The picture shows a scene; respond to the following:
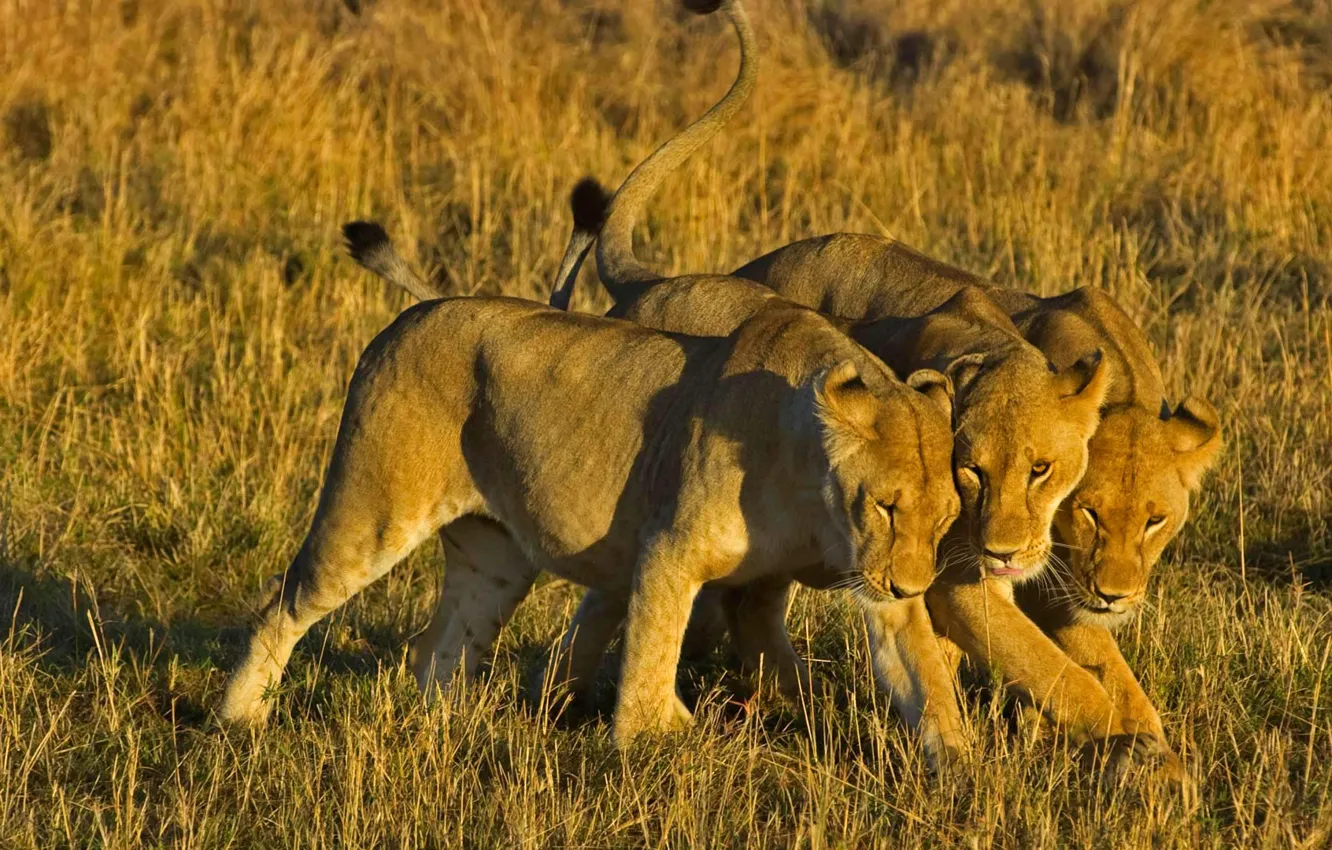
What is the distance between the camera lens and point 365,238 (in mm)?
5383

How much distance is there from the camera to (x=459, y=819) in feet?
13.5

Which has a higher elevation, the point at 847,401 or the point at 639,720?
the point at 847,401

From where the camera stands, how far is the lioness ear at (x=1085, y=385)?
413 centimetres

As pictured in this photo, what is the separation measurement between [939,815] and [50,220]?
680 cm

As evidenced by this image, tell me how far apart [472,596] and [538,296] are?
13.3ft

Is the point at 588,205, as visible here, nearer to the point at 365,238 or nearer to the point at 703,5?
the point at 703,5

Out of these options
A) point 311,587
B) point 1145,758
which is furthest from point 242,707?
point 1145,758

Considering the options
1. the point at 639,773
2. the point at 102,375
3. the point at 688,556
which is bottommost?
the point at 102,375

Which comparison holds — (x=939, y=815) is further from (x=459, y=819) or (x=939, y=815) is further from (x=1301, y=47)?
(x=1301, y=47)

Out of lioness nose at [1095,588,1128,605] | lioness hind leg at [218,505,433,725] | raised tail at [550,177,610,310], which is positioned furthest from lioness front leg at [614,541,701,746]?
raised tail at [550,177,610,310]

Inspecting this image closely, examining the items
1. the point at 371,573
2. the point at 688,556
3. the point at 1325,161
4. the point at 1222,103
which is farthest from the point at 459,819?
the point at 1222,103

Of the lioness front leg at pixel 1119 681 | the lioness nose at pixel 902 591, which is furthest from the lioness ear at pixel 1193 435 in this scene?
the lioness nose at pixel 902 591

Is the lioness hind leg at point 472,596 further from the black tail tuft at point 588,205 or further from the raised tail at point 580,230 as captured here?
the black tail tuft at point 588,205

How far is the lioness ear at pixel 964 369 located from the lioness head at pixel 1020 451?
34 mm
